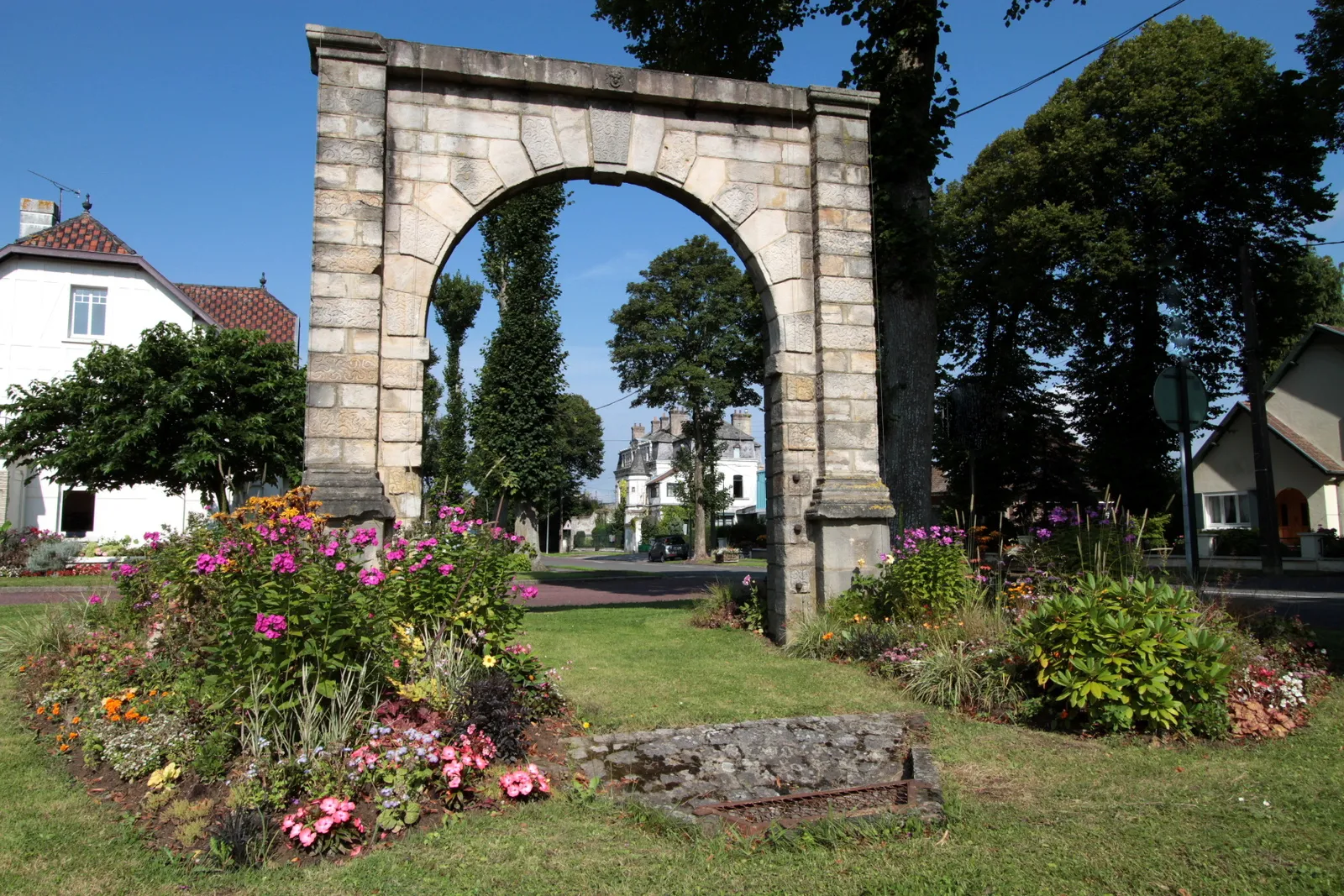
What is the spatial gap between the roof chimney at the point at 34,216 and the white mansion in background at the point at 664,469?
43.5m

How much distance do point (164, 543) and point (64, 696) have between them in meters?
1.45

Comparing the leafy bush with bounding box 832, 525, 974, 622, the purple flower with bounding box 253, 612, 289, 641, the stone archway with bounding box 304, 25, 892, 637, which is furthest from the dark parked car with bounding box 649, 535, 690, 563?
the purple flower with bounding box 253, 612, 289, 641

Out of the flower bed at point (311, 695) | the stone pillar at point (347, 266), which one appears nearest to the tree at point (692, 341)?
the stone pillar at point (347, 266)

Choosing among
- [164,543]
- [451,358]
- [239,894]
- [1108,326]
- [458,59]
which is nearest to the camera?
[239,894]

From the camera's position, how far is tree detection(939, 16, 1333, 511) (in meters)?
21.3

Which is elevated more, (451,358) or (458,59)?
(451,358)

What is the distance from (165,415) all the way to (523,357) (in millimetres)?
11940

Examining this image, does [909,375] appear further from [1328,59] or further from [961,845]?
[1328,59]

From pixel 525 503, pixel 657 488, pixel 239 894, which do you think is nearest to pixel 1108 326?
pixel 525 503

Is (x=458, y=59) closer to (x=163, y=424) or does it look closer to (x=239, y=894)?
(x=239, y=894)

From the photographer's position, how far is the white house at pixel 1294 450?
2478cm

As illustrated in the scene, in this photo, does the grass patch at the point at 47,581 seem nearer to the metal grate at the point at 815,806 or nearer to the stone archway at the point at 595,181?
the stone archway at the point at 595,181

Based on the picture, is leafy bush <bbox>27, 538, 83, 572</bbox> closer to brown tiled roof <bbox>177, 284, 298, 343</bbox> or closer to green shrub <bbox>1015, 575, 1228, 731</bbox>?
brown tiled roof <bbox>177, 284, 298, 343</bbox>

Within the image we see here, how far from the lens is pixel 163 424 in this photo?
19047mm
